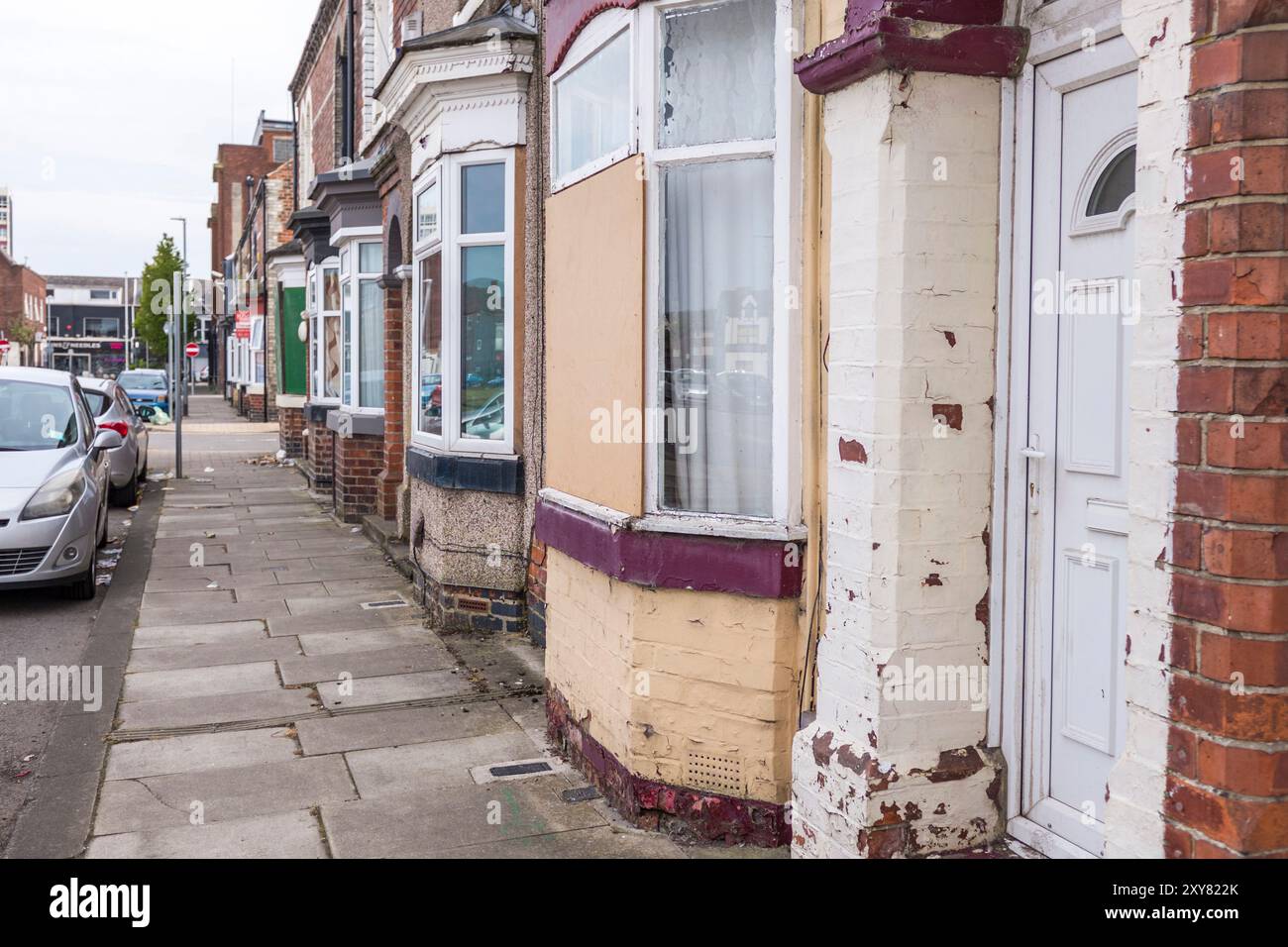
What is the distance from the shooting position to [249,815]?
486cm

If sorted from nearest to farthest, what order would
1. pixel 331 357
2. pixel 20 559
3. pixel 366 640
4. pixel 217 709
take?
pixel 217 709
pixel 366 640
pixel 20 559
pixel 331 357

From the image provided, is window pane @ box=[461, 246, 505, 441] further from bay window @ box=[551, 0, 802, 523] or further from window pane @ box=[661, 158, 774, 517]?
window pane @ box=[661, 158, 774, 517]

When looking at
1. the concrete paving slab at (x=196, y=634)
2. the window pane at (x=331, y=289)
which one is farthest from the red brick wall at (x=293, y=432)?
the concrete paving slab at (x=196, y=634)

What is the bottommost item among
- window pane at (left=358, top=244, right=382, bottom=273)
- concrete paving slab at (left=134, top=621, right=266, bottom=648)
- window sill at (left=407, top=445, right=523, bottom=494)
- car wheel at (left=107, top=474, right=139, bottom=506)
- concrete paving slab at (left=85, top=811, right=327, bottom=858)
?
concrete paving slab at (left=85, top=811, right=327, bottom=858)

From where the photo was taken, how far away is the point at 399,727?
602 centimetres

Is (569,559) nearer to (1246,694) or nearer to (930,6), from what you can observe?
(930,6)

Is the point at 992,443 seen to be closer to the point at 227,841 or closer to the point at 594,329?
the point at 594,329

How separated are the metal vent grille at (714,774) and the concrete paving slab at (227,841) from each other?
1417mm

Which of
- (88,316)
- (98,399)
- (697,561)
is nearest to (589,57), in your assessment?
(697,561)

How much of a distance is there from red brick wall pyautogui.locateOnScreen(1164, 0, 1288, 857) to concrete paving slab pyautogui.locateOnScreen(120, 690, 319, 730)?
4.81 metres

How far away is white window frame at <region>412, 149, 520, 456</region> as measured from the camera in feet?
25.7

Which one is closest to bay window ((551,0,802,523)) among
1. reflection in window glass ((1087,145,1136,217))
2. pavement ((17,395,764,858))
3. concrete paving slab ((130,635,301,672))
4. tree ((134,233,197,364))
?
reflection in window glass ((1087,145,1136,217))

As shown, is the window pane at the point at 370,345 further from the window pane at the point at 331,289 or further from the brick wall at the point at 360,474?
the window pane at the point at 331,289

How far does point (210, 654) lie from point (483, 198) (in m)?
3.47
